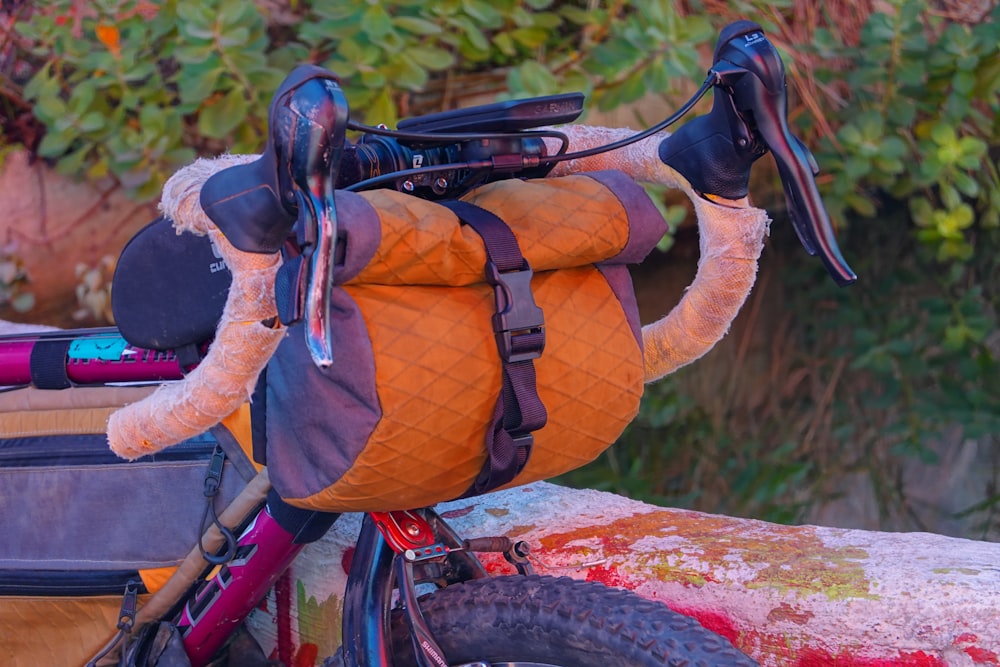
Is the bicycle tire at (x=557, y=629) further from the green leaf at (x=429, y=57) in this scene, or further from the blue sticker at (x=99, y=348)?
the green leaf at (x=429, y=57)

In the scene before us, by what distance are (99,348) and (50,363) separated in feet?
0.22

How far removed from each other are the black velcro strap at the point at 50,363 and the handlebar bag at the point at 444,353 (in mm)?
418

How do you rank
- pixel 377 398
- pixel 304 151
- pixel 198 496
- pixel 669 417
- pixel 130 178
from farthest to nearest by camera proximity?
pixel 669 417 < pixel 130 178 < pixel 198 496 < pixel 377 398 < pixel 304 151

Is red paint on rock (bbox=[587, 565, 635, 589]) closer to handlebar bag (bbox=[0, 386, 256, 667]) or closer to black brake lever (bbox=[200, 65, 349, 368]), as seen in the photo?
handlebar bag (bbox=[0, 386, 256, 667])

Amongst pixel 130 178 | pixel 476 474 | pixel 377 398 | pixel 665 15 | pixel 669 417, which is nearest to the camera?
pixel 377 398

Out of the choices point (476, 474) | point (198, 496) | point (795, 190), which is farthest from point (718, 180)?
point (198, 496)

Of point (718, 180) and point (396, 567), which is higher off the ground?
point (718, 180)

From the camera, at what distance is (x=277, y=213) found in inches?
34.9

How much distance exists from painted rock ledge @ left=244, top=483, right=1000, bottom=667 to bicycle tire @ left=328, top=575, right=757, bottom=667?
25 cm

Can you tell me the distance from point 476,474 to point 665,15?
1415 millimetres

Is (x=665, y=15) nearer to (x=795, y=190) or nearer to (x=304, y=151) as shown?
(x=795, y=190)

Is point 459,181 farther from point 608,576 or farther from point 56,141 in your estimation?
point 56,141

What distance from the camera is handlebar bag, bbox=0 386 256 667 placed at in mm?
1351

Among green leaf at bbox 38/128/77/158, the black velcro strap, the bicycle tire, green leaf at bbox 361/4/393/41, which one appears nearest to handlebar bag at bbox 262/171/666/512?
the bicycle tire
